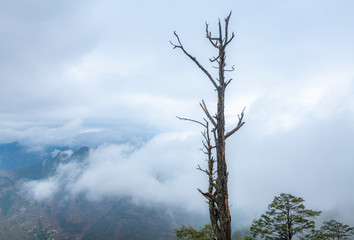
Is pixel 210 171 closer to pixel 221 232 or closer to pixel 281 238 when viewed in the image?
pixel 221 232

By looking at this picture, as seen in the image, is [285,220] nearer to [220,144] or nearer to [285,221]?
[285,221]

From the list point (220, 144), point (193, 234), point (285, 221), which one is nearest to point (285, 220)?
point (285, 221)

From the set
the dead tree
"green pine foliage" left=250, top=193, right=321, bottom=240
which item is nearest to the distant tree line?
"green pine foliage" left=250, top=193, right=321, bottom=240

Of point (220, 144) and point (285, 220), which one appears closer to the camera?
point (220, 144)

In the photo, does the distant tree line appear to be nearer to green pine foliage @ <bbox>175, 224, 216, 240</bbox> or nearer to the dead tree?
green pine foliage @ <bbox>175, 224, 216, 240</bbox>

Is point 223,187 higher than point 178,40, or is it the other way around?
point 178,40

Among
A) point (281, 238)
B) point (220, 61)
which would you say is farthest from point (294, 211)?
point (220, 61)

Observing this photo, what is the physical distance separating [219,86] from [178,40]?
1755mm

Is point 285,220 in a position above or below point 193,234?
above

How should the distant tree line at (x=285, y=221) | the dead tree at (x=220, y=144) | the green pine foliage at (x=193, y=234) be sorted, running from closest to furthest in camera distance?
1. the dead tree at (x=220, y=144)
2. the green pine foliage at (x=193, y=234)
3. the distant tree line at (x=285, y=221)

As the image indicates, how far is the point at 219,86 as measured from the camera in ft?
19.3

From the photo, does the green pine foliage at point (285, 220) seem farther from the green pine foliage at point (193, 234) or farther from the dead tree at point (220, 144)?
the dead tree at point (220, 144)

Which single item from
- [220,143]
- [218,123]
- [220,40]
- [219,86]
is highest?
[220,40]

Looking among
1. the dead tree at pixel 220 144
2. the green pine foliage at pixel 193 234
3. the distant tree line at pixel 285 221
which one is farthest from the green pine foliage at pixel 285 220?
the dead tree at pixel 220 144
